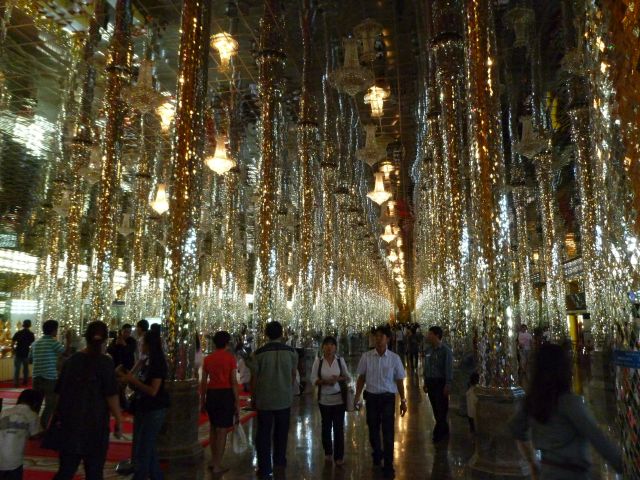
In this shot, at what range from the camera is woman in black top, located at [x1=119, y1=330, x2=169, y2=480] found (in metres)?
4.45

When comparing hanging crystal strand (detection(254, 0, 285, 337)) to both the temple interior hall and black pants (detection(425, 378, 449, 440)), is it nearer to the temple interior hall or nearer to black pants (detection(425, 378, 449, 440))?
the temple interior hall

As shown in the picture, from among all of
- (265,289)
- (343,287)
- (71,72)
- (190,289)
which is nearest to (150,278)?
(343,287)

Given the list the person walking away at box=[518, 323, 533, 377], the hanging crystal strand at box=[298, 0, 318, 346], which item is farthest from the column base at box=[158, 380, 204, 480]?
the person walking away at box=[518, 323, 533, 377]

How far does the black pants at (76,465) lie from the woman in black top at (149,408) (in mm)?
795

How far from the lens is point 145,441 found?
4.45 meters

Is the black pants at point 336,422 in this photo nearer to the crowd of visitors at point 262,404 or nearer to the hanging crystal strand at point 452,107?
the crowd of visitors at point 262,404

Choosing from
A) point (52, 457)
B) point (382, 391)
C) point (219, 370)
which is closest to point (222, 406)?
point (219, 370)

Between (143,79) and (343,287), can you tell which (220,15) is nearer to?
(143,79)

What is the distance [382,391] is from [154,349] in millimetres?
2395

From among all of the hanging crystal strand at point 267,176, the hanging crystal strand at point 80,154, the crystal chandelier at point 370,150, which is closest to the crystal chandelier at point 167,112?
the hanging crystal strand at point 80,154

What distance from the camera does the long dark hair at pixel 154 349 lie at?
4.48 meters

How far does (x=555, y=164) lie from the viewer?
1811cm

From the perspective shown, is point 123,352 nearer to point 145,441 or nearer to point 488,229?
point 145,441

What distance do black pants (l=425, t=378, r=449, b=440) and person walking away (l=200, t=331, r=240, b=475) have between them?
9.99ft
